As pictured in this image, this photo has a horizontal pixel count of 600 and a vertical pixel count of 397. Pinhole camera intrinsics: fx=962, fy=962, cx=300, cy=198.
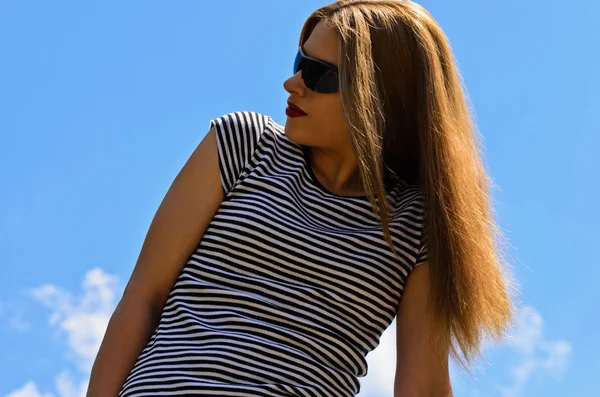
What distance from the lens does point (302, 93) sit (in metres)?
3.62

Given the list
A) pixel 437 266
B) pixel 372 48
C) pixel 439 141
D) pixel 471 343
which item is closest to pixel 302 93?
pixel 372 48

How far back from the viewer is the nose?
3627 millimetres

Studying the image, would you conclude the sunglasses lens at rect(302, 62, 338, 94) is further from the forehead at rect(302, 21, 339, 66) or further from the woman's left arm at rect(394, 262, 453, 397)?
the woman's left arm at rect(394, 262, 453, 397)

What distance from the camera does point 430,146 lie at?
3.63 m

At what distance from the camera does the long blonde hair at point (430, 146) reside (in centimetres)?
352

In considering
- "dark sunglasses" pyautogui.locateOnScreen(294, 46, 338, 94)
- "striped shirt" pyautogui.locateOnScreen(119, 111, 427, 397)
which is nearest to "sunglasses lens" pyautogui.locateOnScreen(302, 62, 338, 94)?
"dark sunglasses" pyautogui.locateOnScreen(294, 46, 338, 94)

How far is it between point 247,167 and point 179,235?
368 millimetres

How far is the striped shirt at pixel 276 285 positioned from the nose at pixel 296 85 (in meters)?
0.17

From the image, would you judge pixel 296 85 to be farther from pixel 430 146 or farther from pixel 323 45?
pixel 430 146

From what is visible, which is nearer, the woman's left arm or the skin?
the woman's left arm

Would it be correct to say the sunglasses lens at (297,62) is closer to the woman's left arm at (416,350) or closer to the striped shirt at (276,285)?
the striped shirt at (276,285)

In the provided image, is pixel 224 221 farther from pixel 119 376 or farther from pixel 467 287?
pixel 467 287

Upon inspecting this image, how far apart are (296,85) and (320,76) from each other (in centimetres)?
10

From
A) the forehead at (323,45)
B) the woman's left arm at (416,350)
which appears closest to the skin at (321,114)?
the forehead at (323,45)
